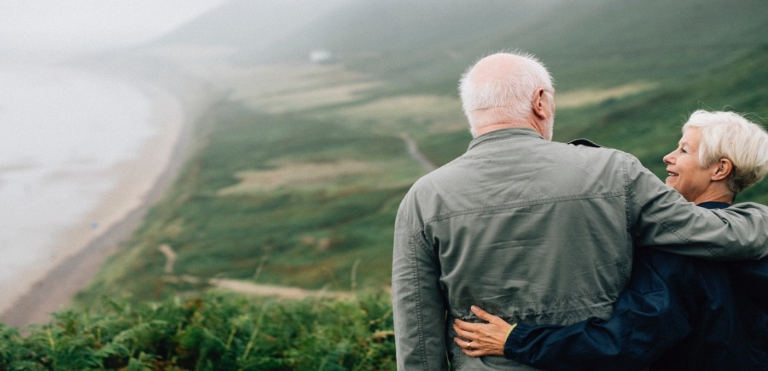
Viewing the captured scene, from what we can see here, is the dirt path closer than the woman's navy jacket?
No

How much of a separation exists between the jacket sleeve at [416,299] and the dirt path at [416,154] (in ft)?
93.9

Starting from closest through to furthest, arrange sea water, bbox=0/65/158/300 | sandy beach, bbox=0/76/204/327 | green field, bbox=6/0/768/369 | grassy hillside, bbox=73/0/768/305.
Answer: green field, bbox=6/0/768/369 → sandy beach, bbox=0/76/204/327 → grassy hillside, bbox=73/0/768/305 → sea water, bbox=0/65/158/300

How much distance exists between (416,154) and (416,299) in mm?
33124

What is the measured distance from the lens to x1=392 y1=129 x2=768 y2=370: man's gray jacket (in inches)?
86.7

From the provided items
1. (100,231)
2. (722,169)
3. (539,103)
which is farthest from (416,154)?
(539,103)

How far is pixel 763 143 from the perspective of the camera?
2543 millimetres

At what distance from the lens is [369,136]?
42.1 metres

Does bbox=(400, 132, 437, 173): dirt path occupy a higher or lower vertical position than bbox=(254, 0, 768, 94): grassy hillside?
lower

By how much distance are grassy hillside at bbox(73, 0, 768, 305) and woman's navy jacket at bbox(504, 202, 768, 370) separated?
7.76 metres

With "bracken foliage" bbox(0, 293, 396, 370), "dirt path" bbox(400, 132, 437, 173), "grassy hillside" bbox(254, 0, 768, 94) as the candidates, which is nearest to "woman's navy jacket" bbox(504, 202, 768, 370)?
"bracken foliage" bbox(0, 293, 396, 370)

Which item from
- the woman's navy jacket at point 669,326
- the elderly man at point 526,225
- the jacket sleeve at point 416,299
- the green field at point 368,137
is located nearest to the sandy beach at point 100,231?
the green field at point 368,137

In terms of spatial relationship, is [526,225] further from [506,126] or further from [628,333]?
[628,333]

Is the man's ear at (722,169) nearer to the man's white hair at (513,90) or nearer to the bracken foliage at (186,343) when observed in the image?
the man's white hair at (513,90)

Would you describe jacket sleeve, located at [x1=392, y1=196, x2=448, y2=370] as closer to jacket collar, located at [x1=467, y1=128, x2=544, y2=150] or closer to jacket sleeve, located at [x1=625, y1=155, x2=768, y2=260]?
jacket collar, located at [x1=467, y1=128, x2=544, y2=150]
